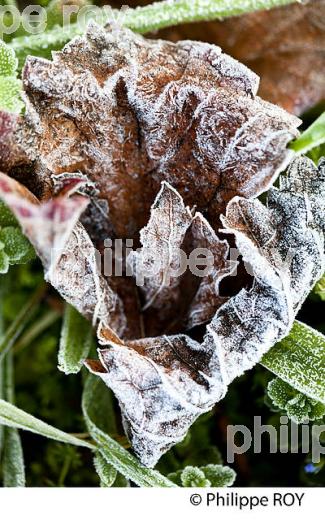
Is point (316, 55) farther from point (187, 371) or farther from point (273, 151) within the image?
point (187, 371)

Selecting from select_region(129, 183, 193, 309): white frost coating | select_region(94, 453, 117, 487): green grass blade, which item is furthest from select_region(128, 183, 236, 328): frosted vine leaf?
select_region(94, 453, 117, 487): green grass blade

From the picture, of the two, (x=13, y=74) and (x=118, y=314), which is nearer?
(x=13, y=74)

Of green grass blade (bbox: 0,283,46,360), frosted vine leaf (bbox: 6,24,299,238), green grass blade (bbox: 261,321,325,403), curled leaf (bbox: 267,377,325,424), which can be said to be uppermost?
frosted vine leaf (bbox: 6,24,299,238)

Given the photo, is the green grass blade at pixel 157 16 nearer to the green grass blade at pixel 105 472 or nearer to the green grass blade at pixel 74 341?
the green grass blade at pixel 74 341

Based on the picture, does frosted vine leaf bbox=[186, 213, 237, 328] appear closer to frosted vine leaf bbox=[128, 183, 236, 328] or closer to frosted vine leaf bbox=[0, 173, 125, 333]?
frosted vine leaf bbox=[128, 183, 236, 328]
